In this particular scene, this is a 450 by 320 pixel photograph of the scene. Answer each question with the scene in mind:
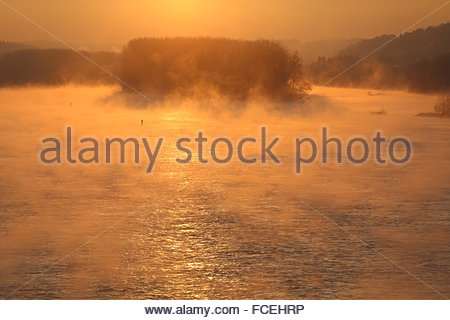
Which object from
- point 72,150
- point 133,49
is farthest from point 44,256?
point 133,49

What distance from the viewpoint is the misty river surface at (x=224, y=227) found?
5.43 meters

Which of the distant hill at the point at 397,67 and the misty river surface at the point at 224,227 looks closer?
the misty river surface at the point at 224,227

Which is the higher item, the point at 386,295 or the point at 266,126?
the point at 266,126

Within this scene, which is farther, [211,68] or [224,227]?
[211,68]

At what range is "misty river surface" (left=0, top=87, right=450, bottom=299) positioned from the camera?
5.43 m

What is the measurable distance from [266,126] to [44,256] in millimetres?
11347

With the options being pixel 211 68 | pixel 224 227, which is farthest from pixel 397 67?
pixel 224 227

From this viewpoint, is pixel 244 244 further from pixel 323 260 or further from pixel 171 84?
pixel 171 84

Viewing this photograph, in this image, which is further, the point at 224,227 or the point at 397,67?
the point at 397,67

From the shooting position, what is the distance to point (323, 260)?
600cm

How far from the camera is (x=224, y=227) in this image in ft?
23.5

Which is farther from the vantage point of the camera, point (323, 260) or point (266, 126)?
point (266, 126)

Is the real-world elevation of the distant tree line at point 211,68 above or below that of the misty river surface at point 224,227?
above

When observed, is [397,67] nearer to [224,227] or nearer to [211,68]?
[211,68]
